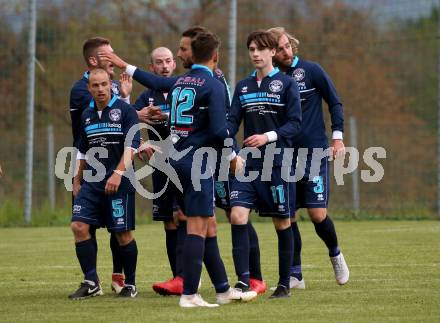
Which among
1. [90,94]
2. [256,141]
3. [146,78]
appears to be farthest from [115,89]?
[256,141]

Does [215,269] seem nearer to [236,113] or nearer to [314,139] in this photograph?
[236,113]

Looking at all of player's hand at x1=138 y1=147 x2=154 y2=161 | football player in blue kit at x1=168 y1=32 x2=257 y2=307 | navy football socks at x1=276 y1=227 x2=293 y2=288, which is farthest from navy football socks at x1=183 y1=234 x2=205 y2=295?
player's hand at x1=138 y1=147 x2=154 y2=161

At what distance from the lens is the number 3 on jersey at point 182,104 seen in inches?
281

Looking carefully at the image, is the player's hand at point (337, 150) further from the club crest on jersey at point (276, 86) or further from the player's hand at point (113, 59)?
the player's hand at point (113, 59)

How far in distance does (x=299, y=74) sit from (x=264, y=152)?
112 cm

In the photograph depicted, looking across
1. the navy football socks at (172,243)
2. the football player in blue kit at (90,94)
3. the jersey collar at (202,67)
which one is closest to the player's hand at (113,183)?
the football player in blue kit at (90,94)

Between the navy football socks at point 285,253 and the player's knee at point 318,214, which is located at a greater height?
the player's knee at point 318,214

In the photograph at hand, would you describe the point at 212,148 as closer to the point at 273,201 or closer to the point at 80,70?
the point at 273,201

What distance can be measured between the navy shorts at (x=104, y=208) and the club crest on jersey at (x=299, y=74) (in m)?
1.67

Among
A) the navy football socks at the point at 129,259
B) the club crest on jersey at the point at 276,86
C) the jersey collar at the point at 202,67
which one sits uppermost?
the jersey collar at the point at 202,67

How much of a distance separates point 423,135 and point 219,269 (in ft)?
33.6

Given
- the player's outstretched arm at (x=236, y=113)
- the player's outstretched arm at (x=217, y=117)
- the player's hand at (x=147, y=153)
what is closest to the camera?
the player's outstretched arm at (x=217, y=117)

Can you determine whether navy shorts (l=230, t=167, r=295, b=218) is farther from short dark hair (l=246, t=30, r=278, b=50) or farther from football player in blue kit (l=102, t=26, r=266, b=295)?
short dark hair (l=246, t=30, r=278, b=50)

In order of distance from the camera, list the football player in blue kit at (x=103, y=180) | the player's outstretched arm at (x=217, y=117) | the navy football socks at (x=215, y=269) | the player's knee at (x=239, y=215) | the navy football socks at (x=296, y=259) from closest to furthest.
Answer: the player's outstretched arm at (x=217, y=117) → the navy football socks at (x=215, y=269) → the player's knee at (x=239, y=215) → the football player in blue kit at (x=103, y=180) → the navy football socks at (x=296, y=259)
